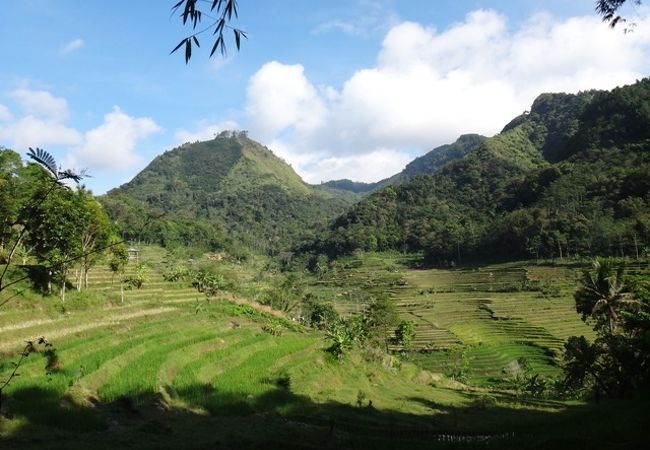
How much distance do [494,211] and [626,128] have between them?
43.2 meters

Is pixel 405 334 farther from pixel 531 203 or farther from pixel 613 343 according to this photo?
pixel 531 203

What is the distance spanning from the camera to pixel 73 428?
1009 cm

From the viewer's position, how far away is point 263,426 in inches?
454

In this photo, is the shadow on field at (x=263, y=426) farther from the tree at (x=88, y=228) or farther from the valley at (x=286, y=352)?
the tree at (x=88, y=228)

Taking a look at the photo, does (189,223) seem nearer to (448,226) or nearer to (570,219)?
(448,226)

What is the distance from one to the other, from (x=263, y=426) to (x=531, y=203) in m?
137

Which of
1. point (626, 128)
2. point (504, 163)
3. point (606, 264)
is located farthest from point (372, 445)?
point (504, 163)

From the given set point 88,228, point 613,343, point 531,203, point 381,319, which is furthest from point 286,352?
point 531,203

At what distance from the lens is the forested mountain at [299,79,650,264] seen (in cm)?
10169

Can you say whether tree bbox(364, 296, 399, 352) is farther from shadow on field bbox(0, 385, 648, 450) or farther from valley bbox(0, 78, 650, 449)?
shadow on field bbox(0, 385, 648, 450)

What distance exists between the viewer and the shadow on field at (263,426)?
9.05 m

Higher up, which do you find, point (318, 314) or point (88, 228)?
point (88, 228)

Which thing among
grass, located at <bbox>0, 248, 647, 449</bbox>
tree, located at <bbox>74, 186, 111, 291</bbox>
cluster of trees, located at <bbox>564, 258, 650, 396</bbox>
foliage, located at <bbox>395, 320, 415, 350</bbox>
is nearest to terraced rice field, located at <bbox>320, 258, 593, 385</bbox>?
foliage, located at <bbox>395, 320, 415, 350</bbox>

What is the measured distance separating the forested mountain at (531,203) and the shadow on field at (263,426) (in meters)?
83.3
